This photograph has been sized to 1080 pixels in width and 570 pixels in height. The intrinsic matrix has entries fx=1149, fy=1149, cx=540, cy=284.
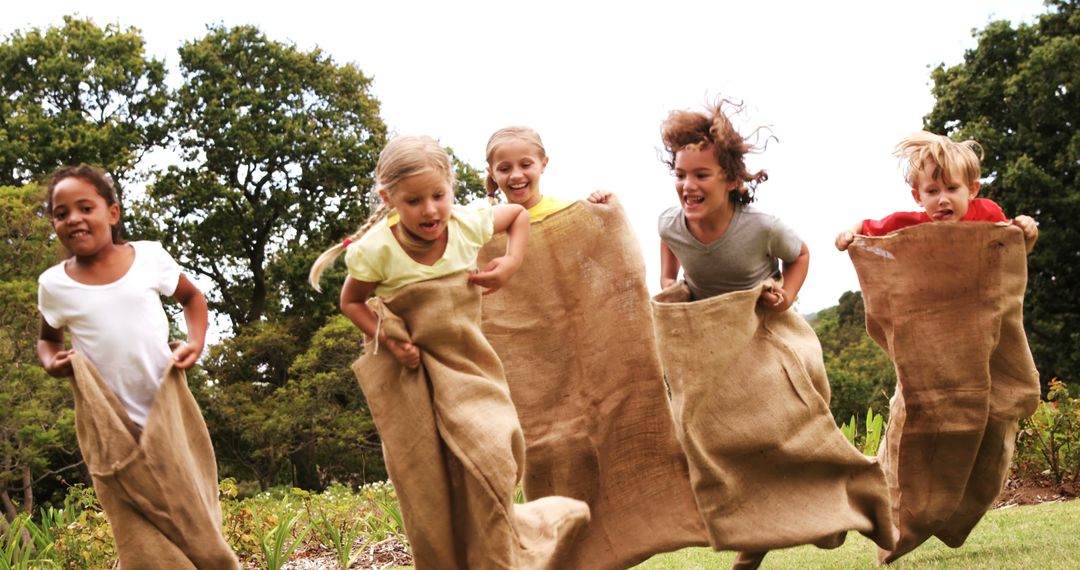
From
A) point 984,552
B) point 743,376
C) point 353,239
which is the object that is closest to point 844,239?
point 743,376

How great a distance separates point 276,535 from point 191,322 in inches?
139

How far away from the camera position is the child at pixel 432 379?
A: 401 centimetres

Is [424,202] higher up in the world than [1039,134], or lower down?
lower down

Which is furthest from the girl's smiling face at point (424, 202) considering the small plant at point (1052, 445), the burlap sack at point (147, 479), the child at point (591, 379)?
the small plant at point (1052, 445)

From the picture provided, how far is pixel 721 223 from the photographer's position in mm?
4938

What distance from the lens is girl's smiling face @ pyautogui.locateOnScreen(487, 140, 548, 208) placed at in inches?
195

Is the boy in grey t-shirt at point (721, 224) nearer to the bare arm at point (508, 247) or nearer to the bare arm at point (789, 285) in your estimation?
the bare arm at point (789, 285)

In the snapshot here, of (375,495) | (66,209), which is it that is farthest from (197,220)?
(66,209)

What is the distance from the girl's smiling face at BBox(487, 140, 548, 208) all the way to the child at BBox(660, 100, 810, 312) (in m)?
0.58

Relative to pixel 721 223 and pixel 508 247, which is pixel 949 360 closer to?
pixel 721 223

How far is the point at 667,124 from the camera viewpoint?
488cm

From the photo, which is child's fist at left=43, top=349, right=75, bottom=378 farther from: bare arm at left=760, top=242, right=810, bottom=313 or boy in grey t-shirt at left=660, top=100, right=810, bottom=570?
bare arm at left=760, top=242, right=810, bottom=313

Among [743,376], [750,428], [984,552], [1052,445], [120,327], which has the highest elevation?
[120,327]

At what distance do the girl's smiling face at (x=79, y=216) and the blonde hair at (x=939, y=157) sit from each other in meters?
3.42
